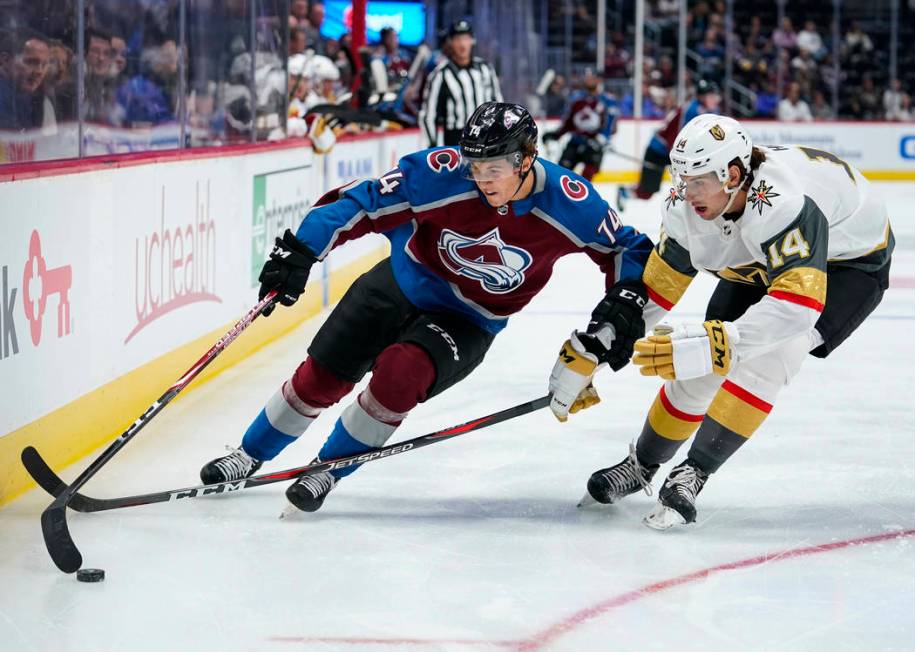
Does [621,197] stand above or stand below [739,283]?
below

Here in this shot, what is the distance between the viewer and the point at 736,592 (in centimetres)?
271

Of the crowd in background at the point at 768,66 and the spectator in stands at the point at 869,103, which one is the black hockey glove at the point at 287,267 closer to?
the crowd in background at the point at 768,66

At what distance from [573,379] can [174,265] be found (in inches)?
76.0

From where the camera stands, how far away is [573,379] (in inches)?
123

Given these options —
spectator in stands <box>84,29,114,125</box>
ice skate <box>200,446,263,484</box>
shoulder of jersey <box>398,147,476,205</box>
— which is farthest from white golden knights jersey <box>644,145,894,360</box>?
spectator in stands <box>84,29,114,125</box>

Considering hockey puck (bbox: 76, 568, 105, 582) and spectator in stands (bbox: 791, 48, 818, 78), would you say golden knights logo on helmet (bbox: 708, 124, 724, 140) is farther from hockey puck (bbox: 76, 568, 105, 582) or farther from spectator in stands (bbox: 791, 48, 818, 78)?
spectator in stands (bbox: 791, 48, 818, 78)

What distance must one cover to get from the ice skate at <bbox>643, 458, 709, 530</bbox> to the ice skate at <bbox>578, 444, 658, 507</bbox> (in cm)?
14

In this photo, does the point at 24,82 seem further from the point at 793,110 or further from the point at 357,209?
the point at 793,110

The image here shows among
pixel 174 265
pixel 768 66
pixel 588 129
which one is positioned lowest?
pixel 174 265

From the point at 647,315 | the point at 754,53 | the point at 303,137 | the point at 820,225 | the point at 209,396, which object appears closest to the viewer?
the point at 820,225

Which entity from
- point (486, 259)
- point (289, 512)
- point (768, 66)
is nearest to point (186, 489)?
point (289, 512)

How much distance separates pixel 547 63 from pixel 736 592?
14607 millimetres

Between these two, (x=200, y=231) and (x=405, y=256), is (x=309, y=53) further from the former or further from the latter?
(x=405, y=256)

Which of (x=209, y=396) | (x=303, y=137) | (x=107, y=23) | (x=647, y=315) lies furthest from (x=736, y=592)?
(x=303, y=137)
